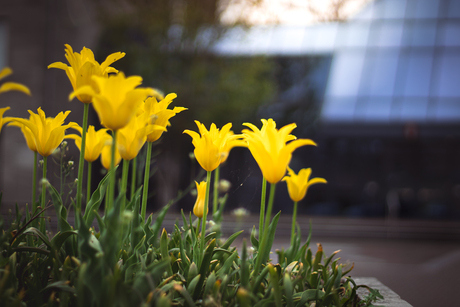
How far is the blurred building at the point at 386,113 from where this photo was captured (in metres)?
11.0

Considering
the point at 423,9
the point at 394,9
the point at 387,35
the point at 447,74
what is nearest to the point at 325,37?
the point at 387,35

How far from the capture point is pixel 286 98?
11.4 meters

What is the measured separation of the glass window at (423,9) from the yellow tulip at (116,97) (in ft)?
43.4

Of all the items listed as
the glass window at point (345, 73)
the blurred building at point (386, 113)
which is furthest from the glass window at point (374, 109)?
the glass window at point (345, 73)

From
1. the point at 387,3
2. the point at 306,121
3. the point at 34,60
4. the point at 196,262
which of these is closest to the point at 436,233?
the point at 306,121

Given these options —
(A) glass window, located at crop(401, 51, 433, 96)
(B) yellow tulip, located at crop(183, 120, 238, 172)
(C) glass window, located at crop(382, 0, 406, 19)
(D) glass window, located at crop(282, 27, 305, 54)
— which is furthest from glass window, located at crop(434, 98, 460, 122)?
(B) yellow tulip, located at crop(183, 120, 238, 172)

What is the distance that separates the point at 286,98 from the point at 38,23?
Answer: 22.6ft

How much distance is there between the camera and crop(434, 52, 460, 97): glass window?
36.0 feet

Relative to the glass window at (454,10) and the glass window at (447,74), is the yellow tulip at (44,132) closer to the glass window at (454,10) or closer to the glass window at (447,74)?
the glass window at (447,74)

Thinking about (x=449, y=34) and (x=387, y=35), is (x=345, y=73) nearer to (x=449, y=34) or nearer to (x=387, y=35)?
(x=387, y=35)

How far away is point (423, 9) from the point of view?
12117 mm

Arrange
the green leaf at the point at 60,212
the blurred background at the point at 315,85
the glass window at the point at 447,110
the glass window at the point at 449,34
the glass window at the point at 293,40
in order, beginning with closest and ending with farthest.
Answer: the green leaf at the point at 60,212 < the blurred background at the point at 315,85 < the glass window at the point at 447,110 < the glass window at the point at 449,34 < the glass window at the point at 293,40

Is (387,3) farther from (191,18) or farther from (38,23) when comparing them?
(38,23)

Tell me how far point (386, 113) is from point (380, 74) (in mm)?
1309
